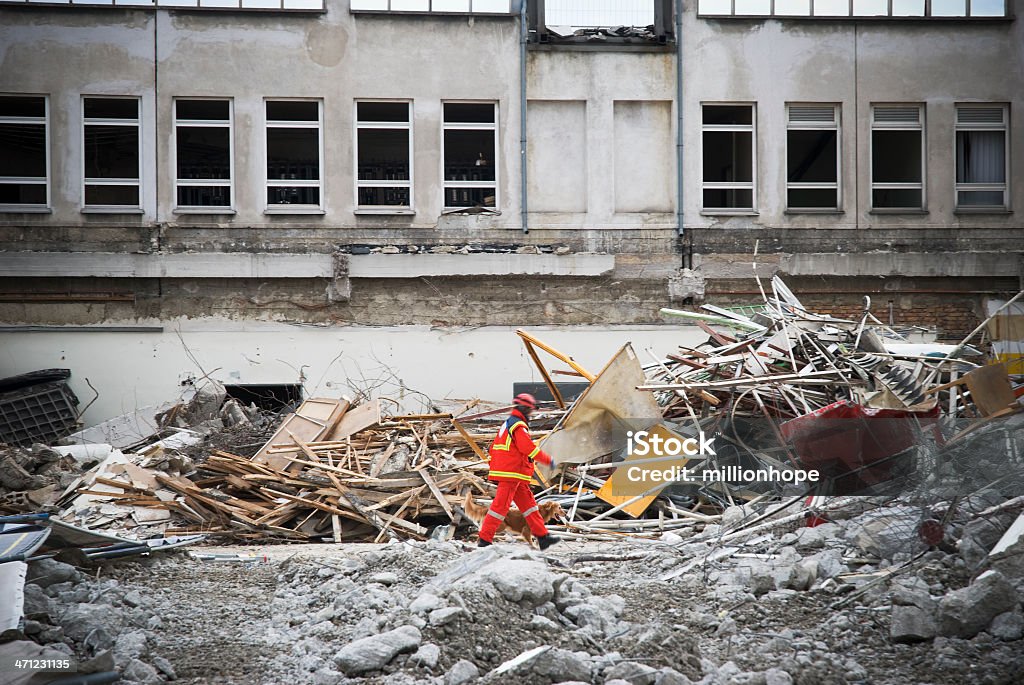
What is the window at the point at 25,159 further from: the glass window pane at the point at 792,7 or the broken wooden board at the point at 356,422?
the glass window pane at the point at 792,7

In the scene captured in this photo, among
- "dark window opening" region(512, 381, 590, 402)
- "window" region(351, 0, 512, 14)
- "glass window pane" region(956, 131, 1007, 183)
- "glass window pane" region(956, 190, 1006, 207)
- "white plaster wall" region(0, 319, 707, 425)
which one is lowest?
"dark window opening" region(512, 381, 590, 402)

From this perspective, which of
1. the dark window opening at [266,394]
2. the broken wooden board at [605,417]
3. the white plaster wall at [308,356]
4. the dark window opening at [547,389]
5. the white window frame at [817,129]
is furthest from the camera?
the white window frame at [817,129]

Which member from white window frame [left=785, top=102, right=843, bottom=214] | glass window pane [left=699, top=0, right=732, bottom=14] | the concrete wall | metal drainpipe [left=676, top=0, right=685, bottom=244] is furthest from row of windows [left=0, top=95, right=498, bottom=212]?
white window frame [left=785, top=102, right=843, bottom=214]

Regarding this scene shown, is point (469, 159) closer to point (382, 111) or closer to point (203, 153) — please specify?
point (382, 111)

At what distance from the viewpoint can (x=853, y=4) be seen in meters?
18.3

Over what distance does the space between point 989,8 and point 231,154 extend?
1444 centimetres

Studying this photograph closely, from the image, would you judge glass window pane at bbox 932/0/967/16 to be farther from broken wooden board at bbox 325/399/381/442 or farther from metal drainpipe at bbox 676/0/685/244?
broken wooden board at bbox 325/399/381/442

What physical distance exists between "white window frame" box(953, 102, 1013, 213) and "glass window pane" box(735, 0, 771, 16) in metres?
4.10

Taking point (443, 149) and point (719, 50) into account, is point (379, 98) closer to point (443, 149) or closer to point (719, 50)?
point (443, 149)

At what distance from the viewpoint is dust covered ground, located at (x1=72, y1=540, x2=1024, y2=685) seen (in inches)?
214

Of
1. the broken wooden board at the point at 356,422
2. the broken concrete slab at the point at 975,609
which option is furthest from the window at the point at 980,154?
the broken concrete slab at the point at 975,609

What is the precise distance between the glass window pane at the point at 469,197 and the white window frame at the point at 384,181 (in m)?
0.67

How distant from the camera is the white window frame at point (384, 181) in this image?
17.8 metres

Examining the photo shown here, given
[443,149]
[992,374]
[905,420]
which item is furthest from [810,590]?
[443,149]
